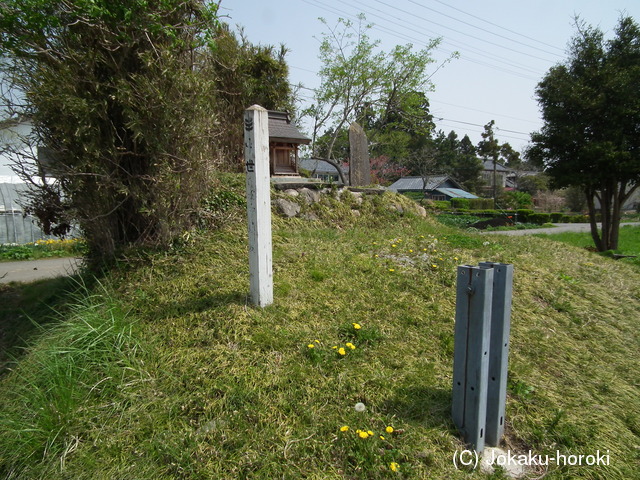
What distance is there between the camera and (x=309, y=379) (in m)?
2.54

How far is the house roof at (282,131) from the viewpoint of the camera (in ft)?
25.7

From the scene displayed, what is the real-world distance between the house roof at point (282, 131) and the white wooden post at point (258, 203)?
4.50 meters

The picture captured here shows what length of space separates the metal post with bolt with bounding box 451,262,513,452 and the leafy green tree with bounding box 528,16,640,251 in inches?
353

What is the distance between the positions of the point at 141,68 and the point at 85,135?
0.81m

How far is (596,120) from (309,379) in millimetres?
10450

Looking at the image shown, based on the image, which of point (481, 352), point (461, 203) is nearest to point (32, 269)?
point (481, 352)

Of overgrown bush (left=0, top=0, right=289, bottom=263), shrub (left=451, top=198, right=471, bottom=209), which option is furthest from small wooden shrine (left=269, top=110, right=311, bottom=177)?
shrub (left=451, top=198, right=471, bottom=209)

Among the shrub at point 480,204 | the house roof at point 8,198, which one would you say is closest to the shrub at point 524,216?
the shrub at point 480,204

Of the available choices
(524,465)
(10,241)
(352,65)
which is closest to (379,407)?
(524,465)

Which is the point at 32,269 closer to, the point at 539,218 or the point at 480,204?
the point at 539,218

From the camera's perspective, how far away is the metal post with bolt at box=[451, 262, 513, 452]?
2.17m

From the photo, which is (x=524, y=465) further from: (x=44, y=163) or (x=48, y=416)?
(x=44, y=163)

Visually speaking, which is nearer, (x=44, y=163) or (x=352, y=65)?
(x=44, y=163)

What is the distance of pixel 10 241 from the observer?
12.8 metres
